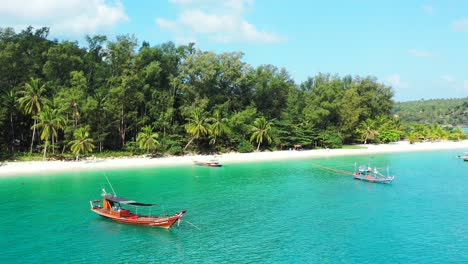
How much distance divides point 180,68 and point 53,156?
25.6 m

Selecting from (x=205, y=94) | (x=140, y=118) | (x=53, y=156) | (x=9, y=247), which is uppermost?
(x=205, y=94)

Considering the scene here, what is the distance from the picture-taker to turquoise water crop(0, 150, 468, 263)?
24938mm

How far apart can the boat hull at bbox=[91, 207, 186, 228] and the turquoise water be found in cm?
50

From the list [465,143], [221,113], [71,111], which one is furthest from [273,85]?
[465,143]

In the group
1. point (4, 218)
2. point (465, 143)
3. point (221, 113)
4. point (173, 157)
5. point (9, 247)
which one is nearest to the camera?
point (9, 247)

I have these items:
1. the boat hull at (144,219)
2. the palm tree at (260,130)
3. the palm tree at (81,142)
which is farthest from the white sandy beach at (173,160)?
the boat hull at (144,219)

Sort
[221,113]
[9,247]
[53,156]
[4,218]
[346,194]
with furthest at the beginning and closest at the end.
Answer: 1. [221,113]
2. [53,156]
3. [346,194]
4. [4,218]
5. [9,247]

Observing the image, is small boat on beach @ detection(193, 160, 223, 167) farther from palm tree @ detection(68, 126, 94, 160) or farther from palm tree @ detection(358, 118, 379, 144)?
palm tree @ detection(358, 118, 379, 144)

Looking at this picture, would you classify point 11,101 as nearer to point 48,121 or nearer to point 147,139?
point 48,121

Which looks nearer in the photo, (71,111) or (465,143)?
(71,111)

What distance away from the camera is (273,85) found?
81938mm

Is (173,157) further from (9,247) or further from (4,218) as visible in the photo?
(9,247)

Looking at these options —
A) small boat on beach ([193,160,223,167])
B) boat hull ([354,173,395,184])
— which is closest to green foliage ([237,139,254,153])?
small boat on beach ([193,160,223,167])

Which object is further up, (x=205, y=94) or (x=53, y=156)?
(x=205, y=94)
